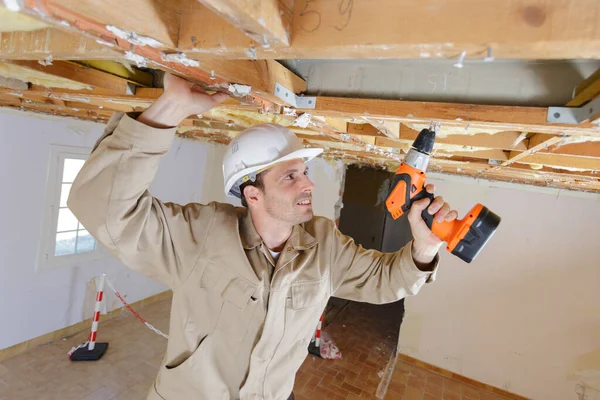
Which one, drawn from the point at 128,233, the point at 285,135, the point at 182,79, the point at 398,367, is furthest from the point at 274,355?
the point at 398,367

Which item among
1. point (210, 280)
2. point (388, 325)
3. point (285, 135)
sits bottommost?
point (388, 325)

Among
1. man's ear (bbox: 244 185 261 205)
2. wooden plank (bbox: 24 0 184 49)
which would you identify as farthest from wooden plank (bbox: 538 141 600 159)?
wooden plank (bbox: 24 0 184 49)

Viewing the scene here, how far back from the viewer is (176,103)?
88 centimetres

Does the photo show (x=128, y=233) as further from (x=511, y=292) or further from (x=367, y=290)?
(x=511, y=292)

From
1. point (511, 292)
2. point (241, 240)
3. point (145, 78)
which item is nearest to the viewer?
point (241, 240)

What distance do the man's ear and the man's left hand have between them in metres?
0.55

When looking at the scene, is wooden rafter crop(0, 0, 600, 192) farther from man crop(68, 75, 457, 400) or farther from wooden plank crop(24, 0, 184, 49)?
man crop(68, 75, 457, 400)

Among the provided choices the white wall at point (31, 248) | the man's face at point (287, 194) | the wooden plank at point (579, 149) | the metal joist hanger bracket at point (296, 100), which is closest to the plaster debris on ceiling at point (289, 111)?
the metal joist hanger bracket at point (296, 100)

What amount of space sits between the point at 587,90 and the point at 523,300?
11.9 feet

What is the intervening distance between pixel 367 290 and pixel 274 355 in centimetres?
45

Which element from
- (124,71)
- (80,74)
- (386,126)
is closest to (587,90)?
(386,126)

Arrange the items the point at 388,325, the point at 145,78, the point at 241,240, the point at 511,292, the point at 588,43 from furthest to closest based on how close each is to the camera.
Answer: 1. the point at 388,325
2. the point at 511,292
3. the point at 145,78
4. the point at 241,240
5. the point at 588,43

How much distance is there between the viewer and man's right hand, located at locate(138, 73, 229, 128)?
86 cm

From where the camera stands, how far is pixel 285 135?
4.19ft
